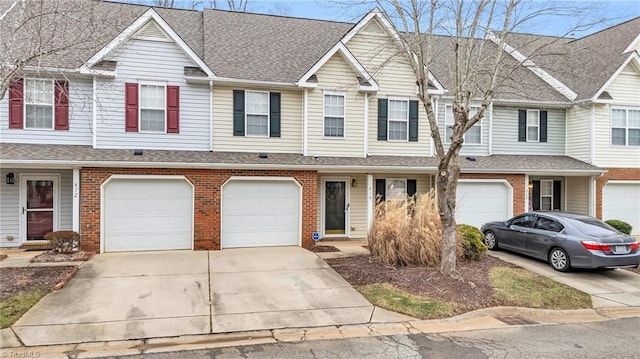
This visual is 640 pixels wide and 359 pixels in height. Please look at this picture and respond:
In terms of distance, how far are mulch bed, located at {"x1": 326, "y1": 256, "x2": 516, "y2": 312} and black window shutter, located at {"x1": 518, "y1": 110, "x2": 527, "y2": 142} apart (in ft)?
27.7

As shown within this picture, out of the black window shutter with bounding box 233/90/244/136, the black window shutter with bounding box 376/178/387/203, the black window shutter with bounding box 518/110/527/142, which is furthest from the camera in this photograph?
the black window shutter with bounding box 518/110/527/142

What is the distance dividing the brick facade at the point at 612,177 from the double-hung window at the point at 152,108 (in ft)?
56.0

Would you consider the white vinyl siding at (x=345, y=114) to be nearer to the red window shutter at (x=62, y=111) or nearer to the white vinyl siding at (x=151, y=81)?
the white vinyl siding at (x=151, y=81)

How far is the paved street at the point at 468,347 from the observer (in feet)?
18.5

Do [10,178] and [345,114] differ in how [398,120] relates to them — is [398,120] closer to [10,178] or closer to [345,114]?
[345,114]

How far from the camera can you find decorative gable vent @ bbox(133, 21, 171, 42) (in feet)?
43.5

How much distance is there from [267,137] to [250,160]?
1.45 metres

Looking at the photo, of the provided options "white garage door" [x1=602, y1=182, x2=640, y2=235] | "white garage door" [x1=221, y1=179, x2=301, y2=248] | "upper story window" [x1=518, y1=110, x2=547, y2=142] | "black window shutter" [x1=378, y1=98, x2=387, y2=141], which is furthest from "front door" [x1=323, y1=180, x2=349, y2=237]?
"white garage door" [x1=602, y1=182, x2=640, y2=235]

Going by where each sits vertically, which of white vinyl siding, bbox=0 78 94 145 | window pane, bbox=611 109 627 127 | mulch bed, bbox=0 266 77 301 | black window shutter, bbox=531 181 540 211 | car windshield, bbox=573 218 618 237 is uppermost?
window pane, bbox=611 109 627 127

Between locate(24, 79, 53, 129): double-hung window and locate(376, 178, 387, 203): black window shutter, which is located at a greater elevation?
locate(24, 79, 53, 129): double-hung window

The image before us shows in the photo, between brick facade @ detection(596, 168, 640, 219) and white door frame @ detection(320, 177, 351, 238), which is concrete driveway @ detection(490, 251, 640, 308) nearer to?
white door frame @ detection(320, 177, 351, 238)

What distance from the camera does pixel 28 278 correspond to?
8664 millimetres

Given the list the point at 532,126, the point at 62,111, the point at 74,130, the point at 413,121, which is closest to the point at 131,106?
the point at 74,130

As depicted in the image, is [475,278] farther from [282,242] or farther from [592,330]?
[282,242]
